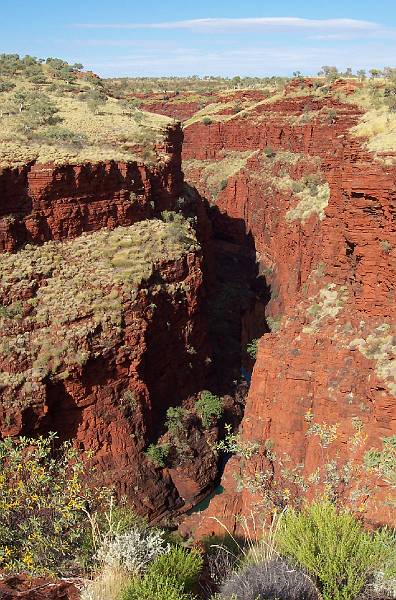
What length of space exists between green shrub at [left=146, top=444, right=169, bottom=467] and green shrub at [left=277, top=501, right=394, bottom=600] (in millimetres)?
15575

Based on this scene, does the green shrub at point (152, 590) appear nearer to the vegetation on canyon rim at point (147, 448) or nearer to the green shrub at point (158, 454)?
the vegetation on canyon rim at point (147, 448)

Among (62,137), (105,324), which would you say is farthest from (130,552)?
(62,137)

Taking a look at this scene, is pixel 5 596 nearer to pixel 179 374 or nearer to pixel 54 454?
pixel 54 454

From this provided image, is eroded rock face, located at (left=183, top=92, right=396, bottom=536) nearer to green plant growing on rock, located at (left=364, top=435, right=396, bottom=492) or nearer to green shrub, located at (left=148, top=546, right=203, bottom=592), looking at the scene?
green plant growing on rock, located at (left=364, top=435, right=396, bottom=492)

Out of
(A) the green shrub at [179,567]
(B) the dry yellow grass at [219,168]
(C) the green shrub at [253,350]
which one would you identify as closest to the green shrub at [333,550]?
(A) the green shrub at [179,567]

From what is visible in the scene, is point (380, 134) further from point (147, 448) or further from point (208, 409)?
point (147, 448)


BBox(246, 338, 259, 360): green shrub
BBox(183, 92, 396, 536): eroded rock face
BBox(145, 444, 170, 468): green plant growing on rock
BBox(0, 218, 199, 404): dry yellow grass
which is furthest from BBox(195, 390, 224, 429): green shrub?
BBox(0, 218, 199, 404): dry yellow grass

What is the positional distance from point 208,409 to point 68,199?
12.3 meters

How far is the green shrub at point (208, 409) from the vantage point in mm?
28609

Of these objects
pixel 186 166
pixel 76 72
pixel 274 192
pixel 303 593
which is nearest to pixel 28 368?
pixel 303 593

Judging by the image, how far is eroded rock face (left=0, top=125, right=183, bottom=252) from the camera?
86.1 ft

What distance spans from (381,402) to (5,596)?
10.4 m

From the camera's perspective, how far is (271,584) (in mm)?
8875

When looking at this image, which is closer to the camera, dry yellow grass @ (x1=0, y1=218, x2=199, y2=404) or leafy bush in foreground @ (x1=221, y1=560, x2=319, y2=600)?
leafy bush in foreground @ (x1=221, y1=560, x2=319, y2=600)
